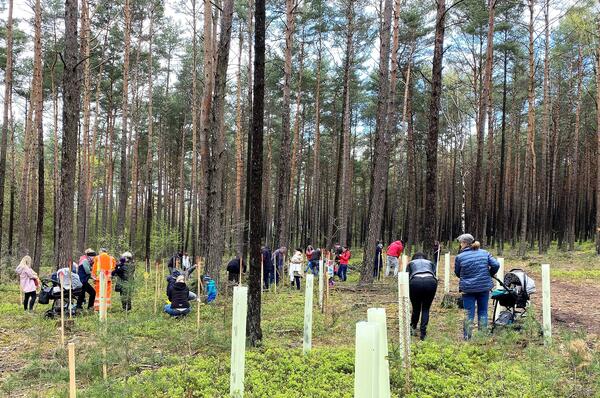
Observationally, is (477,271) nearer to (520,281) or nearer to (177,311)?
(520,281)

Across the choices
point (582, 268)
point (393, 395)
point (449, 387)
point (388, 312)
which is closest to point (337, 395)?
point (393, 395)

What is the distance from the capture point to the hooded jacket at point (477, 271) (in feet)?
22.5

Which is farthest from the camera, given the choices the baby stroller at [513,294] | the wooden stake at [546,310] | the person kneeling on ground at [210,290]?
the person kneeling on ground at [210,290]

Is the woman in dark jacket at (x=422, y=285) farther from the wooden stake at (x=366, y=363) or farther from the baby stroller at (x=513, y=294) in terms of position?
the wooden stake at (x=366, y=363)

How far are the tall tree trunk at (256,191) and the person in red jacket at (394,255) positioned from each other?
9648mm

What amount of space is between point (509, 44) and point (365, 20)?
8051 millimetres

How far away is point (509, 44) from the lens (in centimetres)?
2414

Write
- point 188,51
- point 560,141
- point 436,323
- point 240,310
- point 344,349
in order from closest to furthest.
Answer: point 240,310
point 344,349
point 436,323
point 188,51
point 560,141

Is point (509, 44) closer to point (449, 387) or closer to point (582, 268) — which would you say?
point (582, 268)

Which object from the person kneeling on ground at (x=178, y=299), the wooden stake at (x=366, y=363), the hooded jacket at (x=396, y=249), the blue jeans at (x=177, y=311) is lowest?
the blue jeans at (x=177, y=311)

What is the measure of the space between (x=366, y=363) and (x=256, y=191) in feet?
15.7

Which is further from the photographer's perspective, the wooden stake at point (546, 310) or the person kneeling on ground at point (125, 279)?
the person kneeling on ground at point (125, 279)

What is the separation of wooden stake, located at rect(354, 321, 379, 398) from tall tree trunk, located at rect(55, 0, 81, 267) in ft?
28.5

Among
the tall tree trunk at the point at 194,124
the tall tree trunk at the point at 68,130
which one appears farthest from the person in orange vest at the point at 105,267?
the tall tree trunk at the point at 194,124
